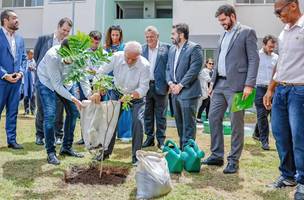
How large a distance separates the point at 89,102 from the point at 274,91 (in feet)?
6.37

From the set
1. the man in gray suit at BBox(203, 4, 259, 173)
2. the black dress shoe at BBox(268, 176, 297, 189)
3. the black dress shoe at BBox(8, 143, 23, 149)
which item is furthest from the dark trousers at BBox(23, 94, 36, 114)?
the black dress shoe at BBox(268, 176, 297, 189)

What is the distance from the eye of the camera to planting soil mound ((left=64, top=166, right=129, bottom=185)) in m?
4.06

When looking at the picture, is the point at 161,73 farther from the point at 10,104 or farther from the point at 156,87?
the point at 10,104

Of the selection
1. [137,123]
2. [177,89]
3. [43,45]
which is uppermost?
[43,45]

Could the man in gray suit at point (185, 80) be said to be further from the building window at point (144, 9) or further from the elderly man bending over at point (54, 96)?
the building window at point (144, 9)

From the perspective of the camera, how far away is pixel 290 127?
3.86 meters

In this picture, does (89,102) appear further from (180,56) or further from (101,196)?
(180,56)

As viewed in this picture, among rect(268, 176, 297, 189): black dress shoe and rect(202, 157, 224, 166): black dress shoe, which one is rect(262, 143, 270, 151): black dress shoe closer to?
rect(202, 157, 224, 166): black dress shoe

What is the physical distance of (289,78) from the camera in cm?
370

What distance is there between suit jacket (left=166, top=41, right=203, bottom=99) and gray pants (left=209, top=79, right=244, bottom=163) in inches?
20.6

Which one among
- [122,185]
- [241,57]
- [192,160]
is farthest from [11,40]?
[241,57]

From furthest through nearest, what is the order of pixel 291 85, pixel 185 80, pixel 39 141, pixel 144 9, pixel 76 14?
1. pixel 144 9
2. pixel 76 14
3. pixel 39 141
4. pixel 185 80
5. pixel 291 85

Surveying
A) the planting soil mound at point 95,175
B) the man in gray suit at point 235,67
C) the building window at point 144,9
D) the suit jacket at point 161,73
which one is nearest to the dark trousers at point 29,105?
the suit jacket at point 161,73

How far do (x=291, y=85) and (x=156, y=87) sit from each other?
8.63 ft
